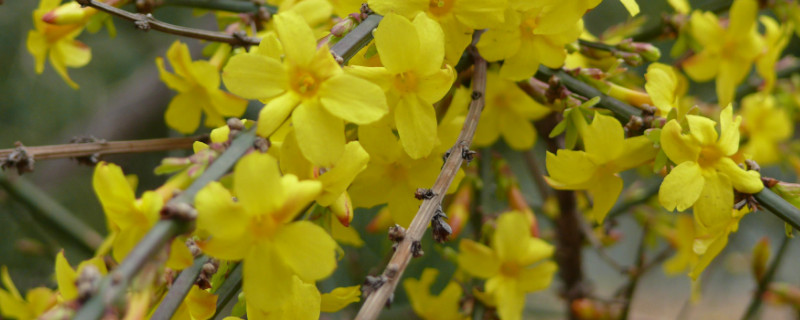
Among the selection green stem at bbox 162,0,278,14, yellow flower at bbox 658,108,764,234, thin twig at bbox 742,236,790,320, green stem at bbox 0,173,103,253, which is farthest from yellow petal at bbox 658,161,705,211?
green stem at bbox 0,173,103,253

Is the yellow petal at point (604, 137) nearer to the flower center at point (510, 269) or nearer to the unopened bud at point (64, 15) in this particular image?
the flower center at point (510, 269)

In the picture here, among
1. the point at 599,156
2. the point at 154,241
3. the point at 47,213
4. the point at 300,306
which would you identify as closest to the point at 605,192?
the point at 599,156

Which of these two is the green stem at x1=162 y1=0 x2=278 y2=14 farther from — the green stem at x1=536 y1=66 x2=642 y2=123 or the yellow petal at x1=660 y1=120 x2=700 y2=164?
the yellow petal at x1=660 y1=120 x2=700 y2=164

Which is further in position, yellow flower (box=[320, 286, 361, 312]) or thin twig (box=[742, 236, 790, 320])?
thin twig (box=[742, 236, 790, 320])

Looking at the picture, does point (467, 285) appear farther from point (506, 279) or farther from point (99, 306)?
point (99, 306)

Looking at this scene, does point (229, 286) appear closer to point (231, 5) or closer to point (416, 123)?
point (416, 123)

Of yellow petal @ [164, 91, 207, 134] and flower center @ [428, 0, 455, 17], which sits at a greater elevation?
flower center @ [428, 0, 455, 17]

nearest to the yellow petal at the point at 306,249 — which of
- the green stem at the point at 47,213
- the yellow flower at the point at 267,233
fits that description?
the yellow flower at the point at 267,233
